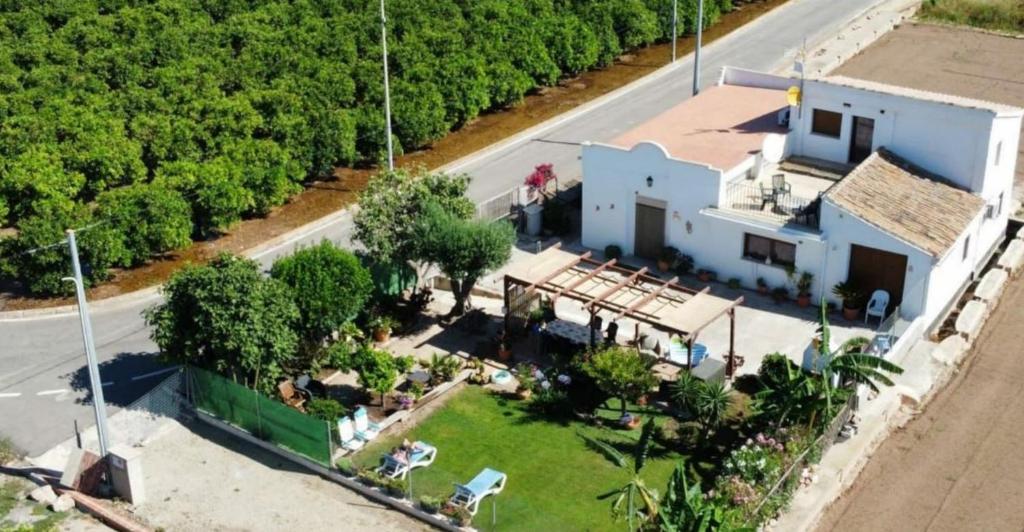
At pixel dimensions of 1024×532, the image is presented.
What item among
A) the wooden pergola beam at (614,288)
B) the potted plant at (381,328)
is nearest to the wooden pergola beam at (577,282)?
the wooden pergola beam at (614,288)

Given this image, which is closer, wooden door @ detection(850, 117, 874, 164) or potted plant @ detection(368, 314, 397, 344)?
potted plant @ detection(368, 314, 397, 344)

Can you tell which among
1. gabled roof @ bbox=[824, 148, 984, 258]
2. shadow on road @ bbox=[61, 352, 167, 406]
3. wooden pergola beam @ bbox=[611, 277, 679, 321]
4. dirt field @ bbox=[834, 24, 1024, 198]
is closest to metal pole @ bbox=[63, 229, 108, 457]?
shadow on road @ bbox=[61, 352, 167, 406]

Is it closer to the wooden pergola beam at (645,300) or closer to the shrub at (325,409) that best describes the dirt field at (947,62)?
the wooden pergola beam at (645,300)

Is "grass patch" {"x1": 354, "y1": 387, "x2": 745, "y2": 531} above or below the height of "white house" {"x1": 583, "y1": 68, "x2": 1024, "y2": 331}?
below

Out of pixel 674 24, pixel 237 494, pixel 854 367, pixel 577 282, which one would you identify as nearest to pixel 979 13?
pixel 674 24

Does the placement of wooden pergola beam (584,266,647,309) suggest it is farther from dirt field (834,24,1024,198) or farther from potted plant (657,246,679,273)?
dirt field (834,24,1024,198)
